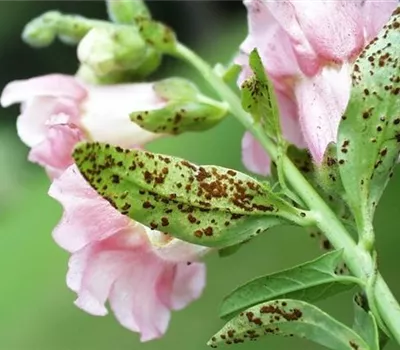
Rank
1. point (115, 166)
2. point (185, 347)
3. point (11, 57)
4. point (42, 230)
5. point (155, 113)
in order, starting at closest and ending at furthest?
point (115, 166) < point (155, 113) < point (185, 347) < point (42, 230) < point (11, 57)

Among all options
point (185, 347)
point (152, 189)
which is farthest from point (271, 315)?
point (185, 347)

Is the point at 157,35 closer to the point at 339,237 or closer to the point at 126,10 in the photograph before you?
the point at 126,10

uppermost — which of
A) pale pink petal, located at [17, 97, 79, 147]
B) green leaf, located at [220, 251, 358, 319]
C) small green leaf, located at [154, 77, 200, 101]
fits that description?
pale pink petal, located at [17, 97, 79, 147]

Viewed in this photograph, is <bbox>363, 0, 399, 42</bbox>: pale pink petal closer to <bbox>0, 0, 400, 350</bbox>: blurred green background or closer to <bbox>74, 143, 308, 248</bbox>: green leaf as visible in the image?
<bbox>74, 143, 308, 248</bbox>: green leaf

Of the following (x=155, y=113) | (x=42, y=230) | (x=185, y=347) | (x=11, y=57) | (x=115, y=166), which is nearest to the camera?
(x=115, y=166)

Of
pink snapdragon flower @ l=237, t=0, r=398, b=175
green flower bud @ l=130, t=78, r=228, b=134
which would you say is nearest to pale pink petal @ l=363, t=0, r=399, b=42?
pink snapdragon flower @ l=237, t=0, r=398, b=175

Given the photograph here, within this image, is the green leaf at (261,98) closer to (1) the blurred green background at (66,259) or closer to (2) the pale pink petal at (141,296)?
(2) the pale pink petal at (141,296)

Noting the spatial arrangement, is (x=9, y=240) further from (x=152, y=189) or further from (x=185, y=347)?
(x=152, y=189)

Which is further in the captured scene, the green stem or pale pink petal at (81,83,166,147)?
pale pink petal at (81,83,166,147)
